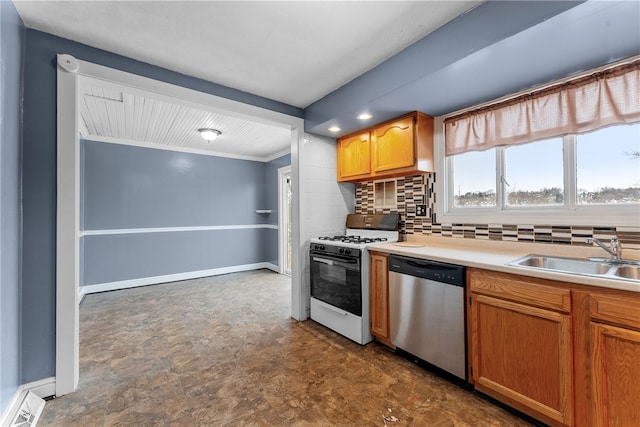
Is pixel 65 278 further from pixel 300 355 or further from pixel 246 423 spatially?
pixel 300 355

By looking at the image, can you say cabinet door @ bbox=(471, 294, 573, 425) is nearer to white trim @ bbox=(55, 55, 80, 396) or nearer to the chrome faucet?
the chrome faucet

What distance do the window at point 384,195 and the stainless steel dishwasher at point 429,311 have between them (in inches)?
38.5

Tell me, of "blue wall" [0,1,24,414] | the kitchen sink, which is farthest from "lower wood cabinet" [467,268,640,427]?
"blue wall" [0,1,24,414]

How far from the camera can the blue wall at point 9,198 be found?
4.92 feet

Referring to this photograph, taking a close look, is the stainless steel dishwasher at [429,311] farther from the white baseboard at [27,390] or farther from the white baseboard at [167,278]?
the white baseboard at [167,278]

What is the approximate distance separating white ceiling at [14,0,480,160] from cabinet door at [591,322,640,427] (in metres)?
1.89

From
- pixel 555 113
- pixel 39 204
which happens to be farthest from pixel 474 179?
pixel 39 204

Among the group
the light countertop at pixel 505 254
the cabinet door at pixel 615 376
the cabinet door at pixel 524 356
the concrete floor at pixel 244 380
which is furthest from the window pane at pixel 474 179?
the concrete floor at pixel 244 380

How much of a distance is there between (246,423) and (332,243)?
1.62 m

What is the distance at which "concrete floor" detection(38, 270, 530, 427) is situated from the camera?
1.66 meters

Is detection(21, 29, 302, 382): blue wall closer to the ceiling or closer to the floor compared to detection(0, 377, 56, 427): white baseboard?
closer to the ceiling

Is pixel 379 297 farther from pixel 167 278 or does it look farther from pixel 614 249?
pixel 167 278

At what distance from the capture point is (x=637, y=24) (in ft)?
4.44

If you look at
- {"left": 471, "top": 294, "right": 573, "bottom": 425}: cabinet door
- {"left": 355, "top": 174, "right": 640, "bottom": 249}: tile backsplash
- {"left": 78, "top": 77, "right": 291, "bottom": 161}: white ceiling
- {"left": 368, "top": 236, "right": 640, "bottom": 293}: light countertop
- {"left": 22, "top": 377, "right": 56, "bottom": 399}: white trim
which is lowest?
{"left": 22, "top": 377, "right": 56, "bottom": 399}: white trim
